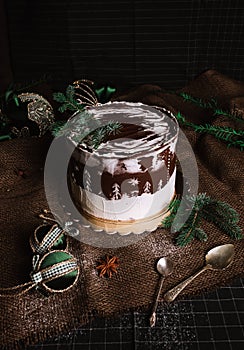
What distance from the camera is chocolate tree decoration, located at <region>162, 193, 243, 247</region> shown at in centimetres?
89

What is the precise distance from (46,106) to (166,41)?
1.87 ft

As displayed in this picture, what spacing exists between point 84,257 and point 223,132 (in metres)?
0.49

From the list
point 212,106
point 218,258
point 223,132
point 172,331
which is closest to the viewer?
point 172,331

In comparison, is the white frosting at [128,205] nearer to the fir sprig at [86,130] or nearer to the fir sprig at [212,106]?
the fir sprig at [86,130]

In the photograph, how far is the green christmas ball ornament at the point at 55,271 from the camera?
0.78 meters

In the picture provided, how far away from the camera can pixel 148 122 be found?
2.97 ft

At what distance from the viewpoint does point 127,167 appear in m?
0.81

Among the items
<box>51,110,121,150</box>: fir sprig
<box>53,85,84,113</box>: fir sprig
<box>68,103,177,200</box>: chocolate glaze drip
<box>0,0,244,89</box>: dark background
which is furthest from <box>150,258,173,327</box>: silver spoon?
<box>0,0,244,89</box>: dark background

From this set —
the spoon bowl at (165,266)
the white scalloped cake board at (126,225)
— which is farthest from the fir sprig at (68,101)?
the spoon bowl at (165,266)

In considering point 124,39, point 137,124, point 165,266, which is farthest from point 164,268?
point 124,39

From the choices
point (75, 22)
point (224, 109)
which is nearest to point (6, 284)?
point (224, 109)

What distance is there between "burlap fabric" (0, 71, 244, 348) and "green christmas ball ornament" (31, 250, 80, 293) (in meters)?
0.03

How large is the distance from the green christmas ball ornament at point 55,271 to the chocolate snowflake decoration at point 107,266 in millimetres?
58

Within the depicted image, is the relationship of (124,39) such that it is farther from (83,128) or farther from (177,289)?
(177,289)
